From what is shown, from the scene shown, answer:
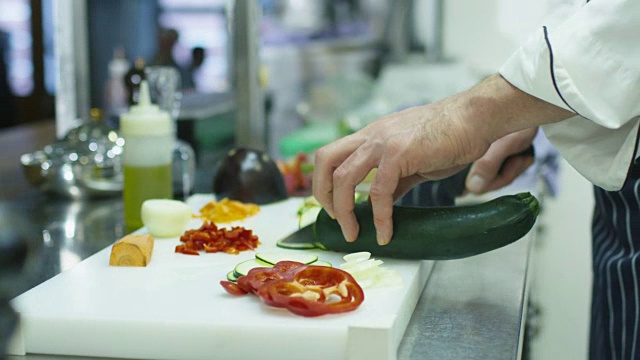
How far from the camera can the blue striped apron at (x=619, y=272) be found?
1.37m

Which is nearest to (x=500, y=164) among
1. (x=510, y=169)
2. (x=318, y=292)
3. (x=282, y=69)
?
(x=510, y=169)

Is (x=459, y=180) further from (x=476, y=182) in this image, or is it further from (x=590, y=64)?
(x=590, y=64)

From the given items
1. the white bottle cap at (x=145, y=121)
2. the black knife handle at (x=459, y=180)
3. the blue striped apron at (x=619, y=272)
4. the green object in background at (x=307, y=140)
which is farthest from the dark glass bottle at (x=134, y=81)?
the blue striped apron at (x=619, y=272)

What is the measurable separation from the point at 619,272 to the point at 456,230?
0.43 m

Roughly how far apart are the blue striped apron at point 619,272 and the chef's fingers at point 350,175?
0.46 metres

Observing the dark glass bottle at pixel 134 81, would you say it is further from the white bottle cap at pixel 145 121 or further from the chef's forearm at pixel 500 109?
the chef's forearm at pixel 500 109

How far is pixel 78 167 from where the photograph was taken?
1.77 metres

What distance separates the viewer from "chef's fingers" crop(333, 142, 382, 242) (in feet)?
3.66

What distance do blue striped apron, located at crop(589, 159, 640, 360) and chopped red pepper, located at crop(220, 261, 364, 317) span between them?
22.8 inches

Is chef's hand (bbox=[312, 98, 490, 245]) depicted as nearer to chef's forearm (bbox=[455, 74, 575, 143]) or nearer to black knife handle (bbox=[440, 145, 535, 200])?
chef's forearm (bbox=[455, 74, 575, 143])

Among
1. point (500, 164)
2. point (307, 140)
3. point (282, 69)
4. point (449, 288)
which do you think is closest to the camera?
point (449, 288)

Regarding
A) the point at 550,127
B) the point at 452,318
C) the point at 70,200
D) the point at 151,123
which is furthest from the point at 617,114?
the point at 70,200

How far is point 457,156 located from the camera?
1.11m

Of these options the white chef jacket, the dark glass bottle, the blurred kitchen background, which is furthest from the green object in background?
the white chef jacket
